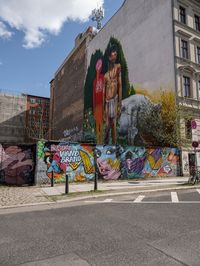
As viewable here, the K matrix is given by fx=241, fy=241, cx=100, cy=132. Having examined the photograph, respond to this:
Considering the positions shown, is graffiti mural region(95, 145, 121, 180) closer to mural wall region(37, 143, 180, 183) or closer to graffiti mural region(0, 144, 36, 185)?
mural wall region(37, 143, 180, 183)

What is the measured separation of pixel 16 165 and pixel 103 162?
6094mm

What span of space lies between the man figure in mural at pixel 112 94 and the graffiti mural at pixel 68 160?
12.8 metres

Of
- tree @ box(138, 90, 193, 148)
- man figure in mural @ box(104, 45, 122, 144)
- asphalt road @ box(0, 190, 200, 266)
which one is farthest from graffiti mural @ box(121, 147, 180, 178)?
asphalt road @ box(0, 190, 200, 266)

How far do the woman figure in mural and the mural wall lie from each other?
12891mm

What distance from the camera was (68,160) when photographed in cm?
1639

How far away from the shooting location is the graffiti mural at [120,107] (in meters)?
22.9

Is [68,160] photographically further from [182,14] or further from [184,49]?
[182,14]

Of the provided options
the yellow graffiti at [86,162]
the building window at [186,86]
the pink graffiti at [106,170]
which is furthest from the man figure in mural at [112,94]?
the yellow graffiti at [86,162]

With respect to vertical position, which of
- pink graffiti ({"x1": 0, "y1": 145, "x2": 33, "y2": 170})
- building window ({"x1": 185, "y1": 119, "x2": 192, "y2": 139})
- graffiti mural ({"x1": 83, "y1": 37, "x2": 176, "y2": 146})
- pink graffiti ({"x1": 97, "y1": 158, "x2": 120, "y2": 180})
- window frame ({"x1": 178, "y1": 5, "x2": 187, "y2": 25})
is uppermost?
window frame ({"x1": 178, "y1": 5, "x2": 187, "y2": 25})

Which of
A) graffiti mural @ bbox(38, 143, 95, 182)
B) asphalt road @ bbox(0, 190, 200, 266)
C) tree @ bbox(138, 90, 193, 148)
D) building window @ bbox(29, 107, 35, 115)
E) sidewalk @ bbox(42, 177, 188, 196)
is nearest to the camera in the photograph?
asphalt road @ bbox(0, 190, 200, 266)

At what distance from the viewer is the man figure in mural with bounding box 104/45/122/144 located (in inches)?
1184

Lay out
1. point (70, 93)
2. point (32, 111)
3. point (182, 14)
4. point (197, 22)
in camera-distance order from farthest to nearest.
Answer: point (32, 111)
point (70, 93)
point (197, 22)
point (182, 14)

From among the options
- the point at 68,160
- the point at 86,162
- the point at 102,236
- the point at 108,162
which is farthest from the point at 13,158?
the point at 102,236

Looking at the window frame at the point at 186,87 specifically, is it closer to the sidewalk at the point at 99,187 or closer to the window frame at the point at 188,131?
the window frame at the point at 188,131
